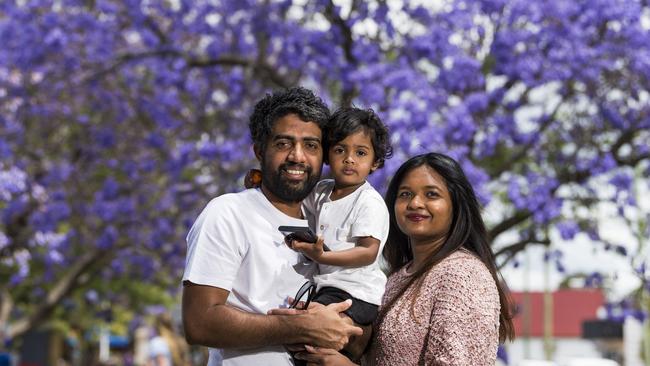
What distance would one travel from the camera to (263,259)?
4.18 m

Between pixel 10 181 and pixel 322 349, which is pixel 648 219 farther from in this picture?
pixel 322 349

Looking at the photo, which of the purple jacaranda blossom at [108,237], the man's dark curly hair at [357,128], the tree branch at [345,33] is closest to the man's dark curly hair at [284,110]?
the man's dark curly hair at [357,128]

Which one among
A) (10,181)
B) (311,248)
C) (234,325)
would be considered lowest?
(234,325)

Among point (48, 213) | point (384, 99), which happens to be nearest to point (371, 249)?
point (384, 99)

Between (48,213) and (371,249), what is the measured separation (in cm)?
1334

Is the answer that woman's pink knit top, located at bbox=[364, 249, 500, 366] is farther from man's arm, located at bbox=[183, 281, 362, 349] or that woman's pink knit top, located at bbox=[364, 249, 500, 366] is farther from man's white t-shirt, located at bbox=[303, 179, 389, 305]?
man's arm, located at bbox=[183, 281, 362, 349]

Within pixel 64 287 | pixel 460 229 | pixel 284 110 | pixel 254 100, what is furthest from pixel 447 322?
pixel 64 287

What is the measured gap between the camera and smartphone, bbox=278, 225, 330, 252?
13.6ft

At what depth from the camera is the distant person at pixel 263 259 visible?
4062 mm

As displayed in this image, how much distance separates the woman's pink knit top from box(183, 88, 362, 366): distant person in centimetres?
27

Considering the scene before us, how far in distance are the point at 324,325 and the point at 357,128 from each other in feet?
2.85

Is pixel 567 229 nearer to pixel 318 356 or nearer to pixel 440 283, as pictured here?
pixel 440 283

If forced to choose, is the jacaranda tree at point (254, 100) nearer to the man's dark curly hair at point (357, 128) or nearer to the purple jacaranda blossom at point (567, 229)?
the purple jacaranda blossom at point (567, 229)

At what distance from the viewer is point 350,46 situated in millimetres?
14195
